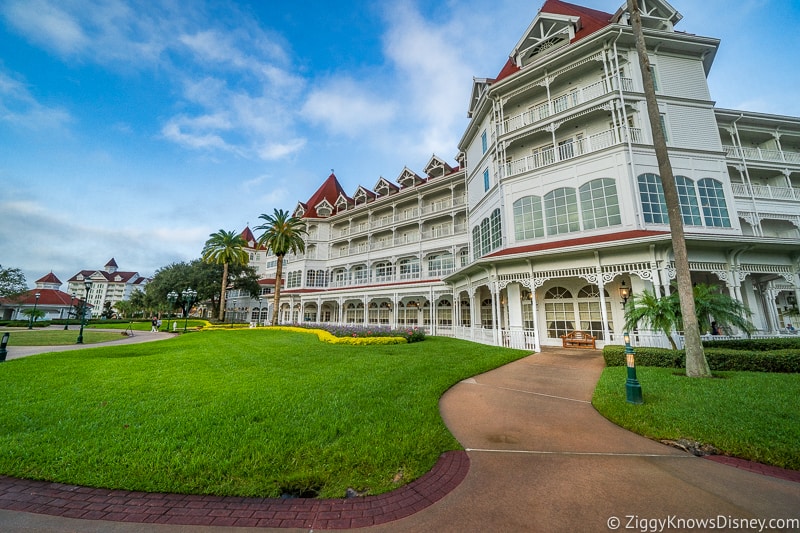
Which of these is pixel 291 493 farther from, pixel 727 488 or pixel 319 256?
pixel 319 256

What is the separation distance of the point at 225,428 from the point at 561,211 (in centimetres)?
1598

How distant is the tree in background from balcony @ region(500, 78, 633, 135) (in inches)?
2082

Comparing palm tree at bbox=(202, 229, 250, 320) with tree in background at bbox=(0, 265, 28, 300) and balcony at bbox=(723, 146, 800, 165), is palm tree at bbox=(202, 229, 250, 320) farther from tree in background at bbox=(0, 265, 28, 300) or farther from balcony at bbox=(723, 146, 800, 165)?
Answer: balcony at bbox=(723, 146, 800, 165)

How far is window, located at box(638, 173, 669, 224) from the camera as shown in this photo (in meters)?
13.3

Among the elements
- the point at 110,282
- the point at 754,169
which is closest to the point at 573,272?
the point at 754,169

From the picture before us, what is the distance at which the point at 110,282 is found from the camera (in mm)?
108875

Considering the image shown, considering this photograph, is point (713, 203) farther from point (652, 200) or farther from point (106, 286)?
point (106, 286)

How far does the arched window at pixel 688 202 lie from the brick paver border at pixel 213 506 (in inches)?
692

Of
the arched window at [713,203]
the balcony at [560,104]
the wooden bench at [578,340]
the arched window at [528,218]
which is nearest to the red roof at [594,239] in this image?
the arched window at [528,218]

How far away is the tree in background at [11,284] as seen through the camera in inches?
1270

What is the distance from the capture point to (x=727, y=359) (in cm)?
856

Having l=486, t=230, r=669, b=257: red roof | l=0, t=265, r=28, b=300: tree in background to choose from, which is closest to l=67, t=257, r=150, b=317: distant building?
l=0, t=265, r=28, b=300: tree in background

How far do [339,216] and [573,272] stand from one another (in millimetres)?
26846

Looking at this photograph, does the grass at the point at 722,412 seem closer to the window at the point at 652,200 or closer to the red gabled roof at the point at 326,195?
the window at the point at 652,200
